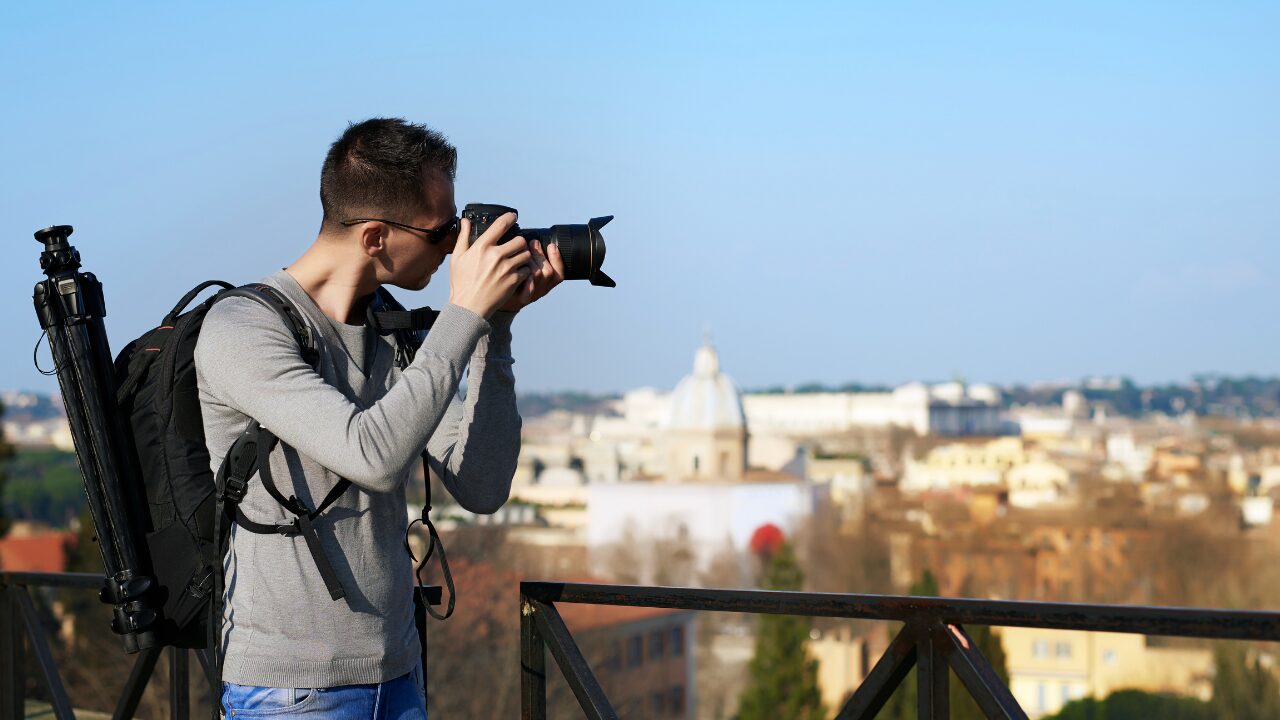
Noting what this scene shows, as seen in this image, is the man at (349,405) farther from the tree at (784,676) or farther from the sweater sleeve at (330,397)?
the tree at (784,676)

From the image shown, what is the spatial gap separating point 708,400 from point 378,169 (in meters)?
64.1

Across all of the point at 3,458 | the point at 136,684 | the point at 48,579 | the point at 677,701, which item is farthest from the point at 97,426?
the point at 677,701

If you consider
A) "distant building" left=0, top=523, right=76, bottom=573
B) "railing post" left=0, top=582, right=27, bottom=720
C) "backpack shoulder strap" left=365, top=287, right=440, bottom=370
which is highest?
"backpack shoulder strap" left=365, top=287, right=440, bottom=370

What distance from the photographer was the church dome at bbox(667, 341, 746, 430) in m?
65.6

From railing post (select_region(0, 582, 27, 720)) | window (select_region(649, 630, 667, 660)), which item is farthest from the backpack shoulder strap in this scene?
window (select_region(649, 630, 667, 660))

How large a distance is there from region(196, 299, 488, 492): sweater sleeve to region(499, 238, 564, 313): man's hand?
131 mm

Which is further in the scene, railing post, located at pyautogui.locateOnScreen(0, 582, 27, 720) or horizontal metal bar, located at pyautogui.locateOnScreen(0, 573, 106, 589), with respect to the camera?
railing post, located at pyautogui.locateOnScreen(0, 582, 27, 720)

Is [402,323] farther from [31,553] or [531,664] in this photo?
[31,553]

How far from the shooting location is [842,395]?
126m

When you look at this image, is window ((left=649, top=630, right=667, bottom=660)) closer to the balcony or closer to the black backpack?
the balcony

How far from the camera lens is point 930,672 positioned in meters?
2.10

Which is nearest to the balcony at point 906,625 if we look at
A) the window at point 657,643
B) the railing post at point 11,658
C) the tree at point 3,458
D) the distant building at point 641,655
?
the railing post at point 11,658

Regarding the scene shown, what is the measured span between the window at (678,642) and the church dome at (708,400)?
2671cm

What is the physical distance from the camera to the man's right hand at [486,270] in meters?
1.80
